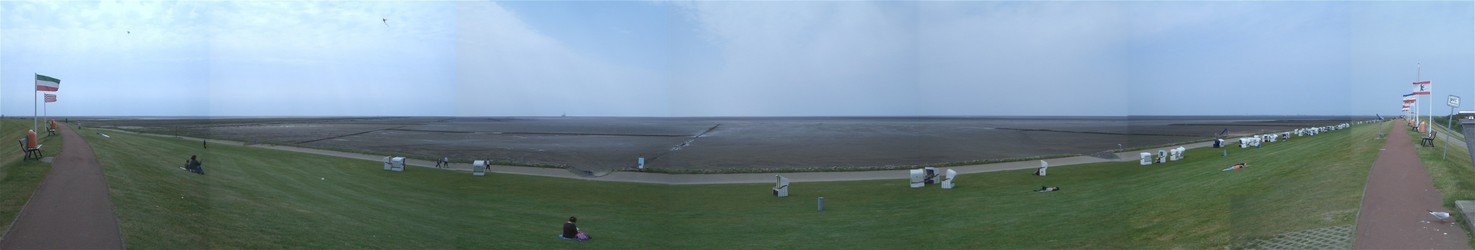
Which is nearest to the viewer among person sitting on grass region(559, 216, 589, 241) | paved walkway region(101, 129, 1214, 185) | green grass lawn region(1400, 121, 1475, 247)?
green grass lawn region(1400, 121, 1475, 247)

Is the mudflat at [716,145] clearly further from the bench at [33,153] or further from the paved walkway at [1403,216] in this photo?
the paved walkway at [1403,216]

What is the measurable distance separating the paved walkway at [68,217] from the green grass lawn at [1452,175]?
15401 mm

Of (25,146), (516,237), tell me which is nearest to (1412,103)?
(516,237)

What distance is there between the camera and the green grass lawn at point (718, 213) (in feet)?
29.8

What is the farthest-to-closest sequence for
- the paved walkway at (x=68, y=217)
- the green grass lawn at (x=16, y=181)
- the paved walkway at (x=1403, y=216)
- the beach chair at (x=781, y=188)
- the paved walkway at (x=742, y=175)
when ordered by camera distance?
the paved walkway at (x=742, y=175) → the beach chair at (x=781, y=188) → the green grass lawn at (x=16, y=181) → the paved walkway at (x=68, y=217) → the paved walkway at (x=1403, y=216)

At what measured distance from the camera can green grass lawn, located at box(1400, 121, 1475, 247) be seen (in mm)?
9344

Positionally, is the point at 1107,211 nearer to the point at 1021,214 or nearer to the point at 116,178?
the point at 1021,214

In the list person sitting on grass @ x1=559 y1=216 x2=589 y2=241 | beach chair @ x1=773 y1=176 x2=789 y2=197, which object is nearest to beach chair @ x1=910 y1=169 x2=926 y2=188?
beach chair @ x1=773 y1=176 x2=789 y2=197

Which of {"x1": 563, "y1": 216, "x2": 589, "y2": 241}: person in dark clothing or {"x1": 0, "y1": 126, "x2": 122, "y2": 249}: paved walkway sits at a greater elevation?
{"x1": 0, "y1": 126, "x2": 122, "y2": 249}: paved walkway

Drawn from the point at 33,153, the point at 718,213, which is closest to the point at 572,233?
the point at 718,213

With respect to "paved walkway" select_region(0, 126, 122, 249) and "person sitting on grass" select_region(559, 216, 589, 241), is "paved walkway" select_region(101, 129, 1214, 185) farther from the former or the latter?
"paved walkway" select_region(0, 126, 122, 249)

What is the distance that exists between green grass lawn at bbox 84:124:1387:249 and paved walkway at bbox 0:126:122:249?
24cm

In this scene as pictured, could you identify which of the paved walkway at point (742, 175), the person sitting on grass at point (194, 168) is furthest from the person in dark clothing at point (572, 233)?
the person sitting on grass at point (194, 168)

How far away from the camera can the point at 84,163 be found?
1450 cm
